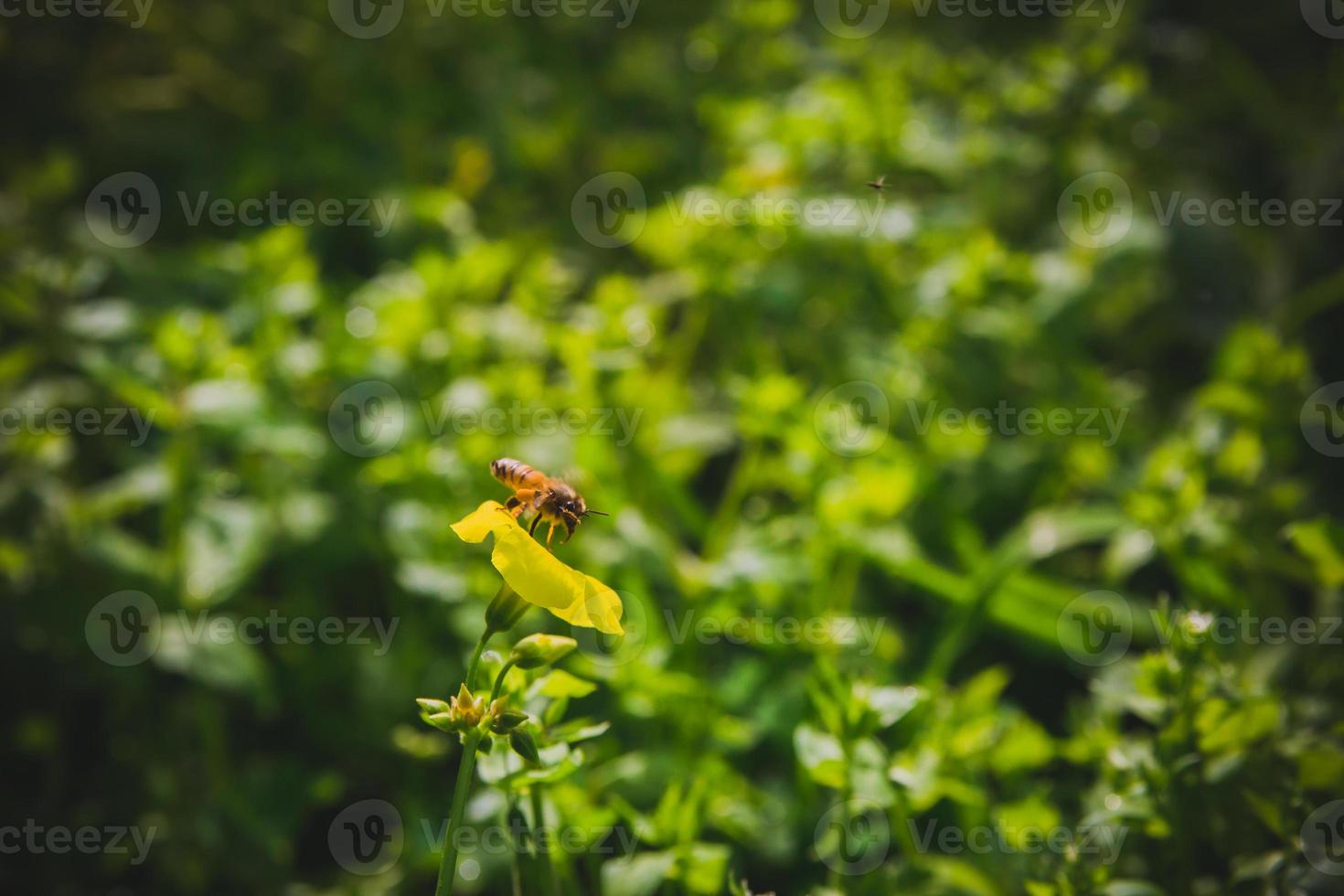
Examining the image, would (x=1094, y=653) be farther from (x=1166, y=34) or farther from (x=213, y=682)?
(x=1166, y=34)

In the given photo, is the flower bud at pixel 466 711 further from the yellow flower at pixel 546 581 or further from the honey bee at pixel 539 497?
the honey bee at pixel 539 497

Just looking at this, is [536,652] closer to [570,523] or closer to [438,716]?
[438,716]

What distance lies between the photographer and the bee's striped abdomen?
1.21 metres

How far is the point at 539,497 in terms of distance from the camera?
1.21m

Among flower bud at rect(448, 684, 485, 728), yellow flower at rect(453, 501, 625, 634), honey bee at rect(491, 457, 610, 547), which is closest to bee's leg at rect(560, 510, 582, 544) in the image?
honey bee at rect(491, 457, 610, 547)

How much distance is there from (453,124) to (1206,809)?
3162mm

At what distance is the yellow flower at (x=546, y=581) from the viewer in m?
0.99

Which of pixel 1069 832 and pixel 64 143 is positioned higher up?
pixel 64 143

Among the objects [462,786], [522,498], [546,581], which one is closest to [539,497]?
[522,498]

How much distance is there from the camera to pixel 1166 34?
132 inches

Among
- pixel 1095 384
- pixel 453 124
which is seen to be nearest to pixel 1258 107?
pixel 1095 384

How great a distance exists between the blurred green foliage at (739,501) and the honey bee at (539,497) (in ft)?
0.60

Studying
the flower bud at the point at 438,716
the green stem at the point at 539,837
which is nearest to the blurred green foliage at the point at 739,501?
the green stem at the point at 539,837

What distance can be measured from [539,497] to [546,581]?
229mm
